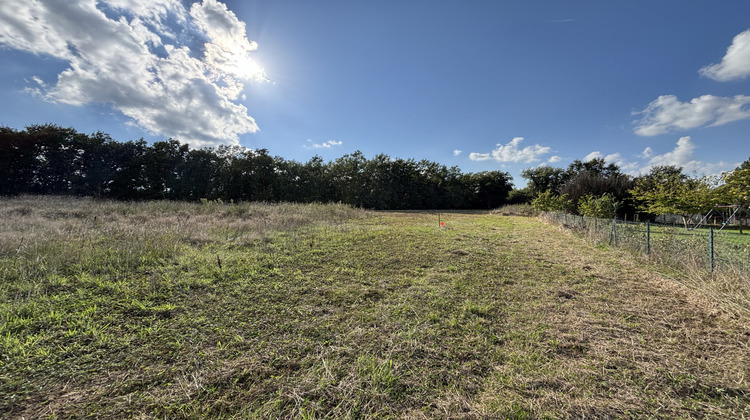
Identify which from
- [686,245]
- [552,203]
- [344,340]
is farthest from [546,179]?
[344,340]

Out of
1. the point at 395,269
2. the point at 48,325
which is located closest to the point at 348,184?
the point at 395,269

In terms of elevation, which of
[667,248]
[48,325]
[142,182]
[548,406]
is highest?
[142,182]

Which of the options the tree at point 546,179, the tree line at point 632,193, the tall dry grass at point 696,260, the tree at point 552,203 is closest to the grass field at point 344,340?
the tall dry grass at point 696,260

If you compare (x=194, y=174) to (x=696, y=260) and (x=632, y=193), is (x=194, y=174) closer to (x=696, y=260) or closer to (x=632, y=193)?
(x=696, y=260)

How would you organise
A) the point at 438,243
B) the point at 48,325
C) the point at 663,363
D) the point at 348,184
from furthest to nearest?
1. the point at 348,184
2. the point at 438,243
3. the point at 48,325
4. the point at 663,363

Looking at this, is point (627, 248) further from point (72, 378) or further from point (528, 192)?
point (528, 192)

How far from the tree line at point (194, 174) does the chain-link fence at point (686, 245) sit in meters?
24.8

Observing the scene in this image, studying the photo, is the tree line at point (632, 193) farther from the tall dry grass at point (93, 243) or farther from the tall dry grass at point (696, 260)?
the tall dry grass at point (93, 243)

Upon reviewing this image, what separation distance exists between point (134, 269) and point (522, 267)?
750cm

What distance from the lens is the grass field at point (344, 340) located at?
1881 mm

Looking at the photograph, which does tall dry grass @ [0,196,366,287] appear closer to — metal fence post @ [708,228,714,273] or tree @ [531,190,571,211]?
metal fence post @ [708,228,714,273]

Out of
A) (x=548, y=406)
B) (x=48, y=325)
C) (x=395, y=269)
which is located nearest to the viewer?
(x=548, y=406)

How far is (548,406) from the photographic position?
1874 mm

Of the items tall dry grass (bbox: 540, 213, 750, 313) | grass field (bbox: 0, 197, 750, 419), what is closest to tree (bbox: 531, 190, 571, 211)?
tall dry grass (bbox: 540, 213, 750, 313)
